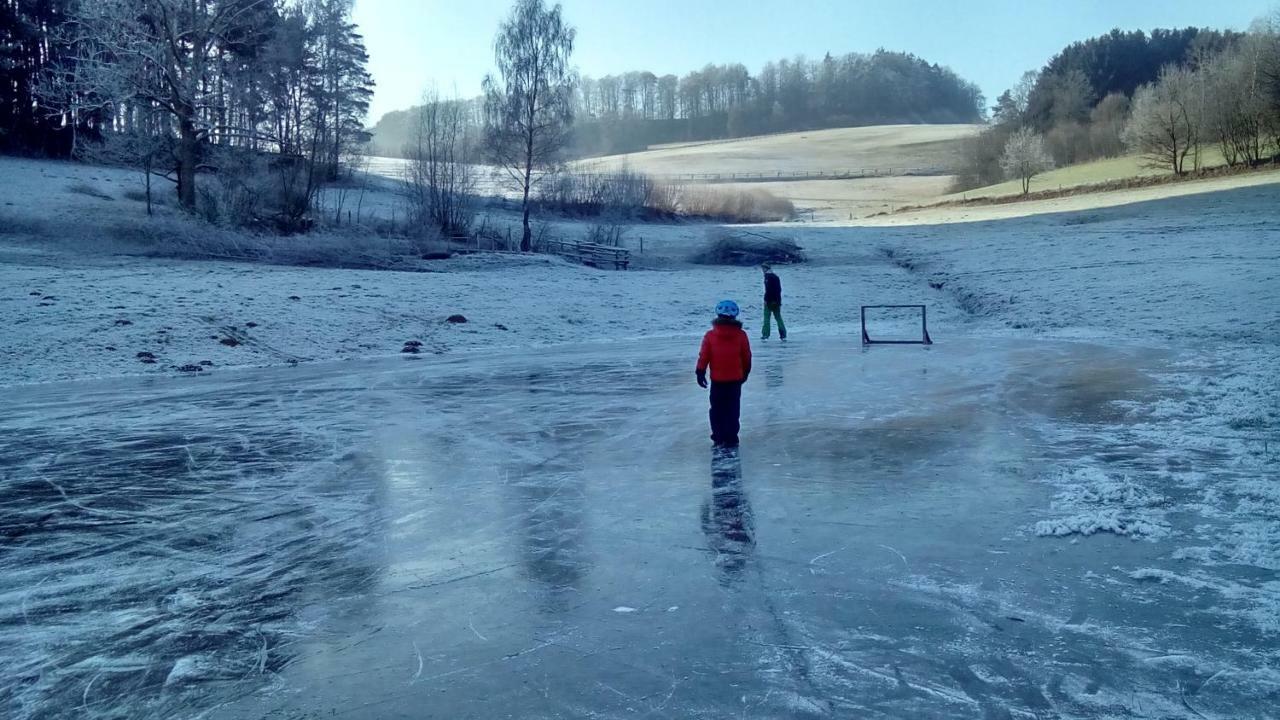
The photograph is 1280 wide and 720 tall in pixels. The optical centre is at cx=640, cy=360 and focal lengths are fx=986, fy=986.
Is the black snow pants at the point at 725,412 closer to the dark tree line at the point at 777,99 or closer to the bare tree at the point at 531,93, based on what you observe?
the bare tree at the point at 531,93

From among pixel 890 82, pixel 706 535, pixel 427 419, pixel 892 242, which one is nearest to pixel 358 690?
pixel 706 535

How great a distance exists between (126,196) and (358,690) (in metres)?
39.1

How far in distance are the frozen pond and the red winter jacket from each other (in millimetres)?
792

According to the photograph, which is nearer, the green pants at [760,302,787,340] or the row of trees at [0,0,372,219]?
the green pants at [760,302,787,340]

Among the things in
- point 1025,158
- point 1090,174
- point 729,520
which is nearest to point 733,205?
point 1025,158

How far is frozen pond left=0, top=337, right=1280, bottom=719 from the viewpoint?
171 inches

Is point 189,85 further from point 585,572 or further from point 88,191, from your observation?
point 585,572

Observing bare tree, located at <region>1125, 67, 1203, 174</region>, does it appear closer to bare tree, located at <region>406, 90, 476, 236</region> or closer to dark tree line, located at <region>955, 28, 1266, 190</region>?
dark tree line, located at <region>955, 28, 1266, 190</region>

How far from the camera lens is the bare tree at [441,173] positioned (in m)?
40.0

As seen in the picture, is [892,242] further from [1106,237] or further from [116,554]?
[116,554]

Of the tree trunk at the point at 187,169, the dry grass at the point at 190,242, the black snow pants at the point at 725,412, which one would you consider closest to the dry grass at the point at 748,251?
the dry grass at the point at 190,242

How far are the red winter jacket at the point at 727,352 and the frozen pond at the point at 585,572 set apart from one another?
2.60 feet

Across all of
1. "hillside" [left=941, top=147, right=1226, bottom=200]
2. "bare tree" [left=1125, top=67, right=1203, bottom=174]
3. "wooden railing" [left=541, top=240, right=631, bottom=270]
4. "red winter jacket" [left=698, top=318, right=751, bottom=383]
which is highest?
"bare tree" [left=1125, top=67, right=1203, bottom=174]

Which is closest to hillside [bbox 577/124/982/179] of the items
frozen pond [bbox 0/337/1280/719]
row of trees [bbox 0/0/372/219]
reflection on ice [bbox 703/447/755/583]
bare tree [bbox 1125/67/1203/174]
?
bare tree [bbox 1125/67/1203/174]
